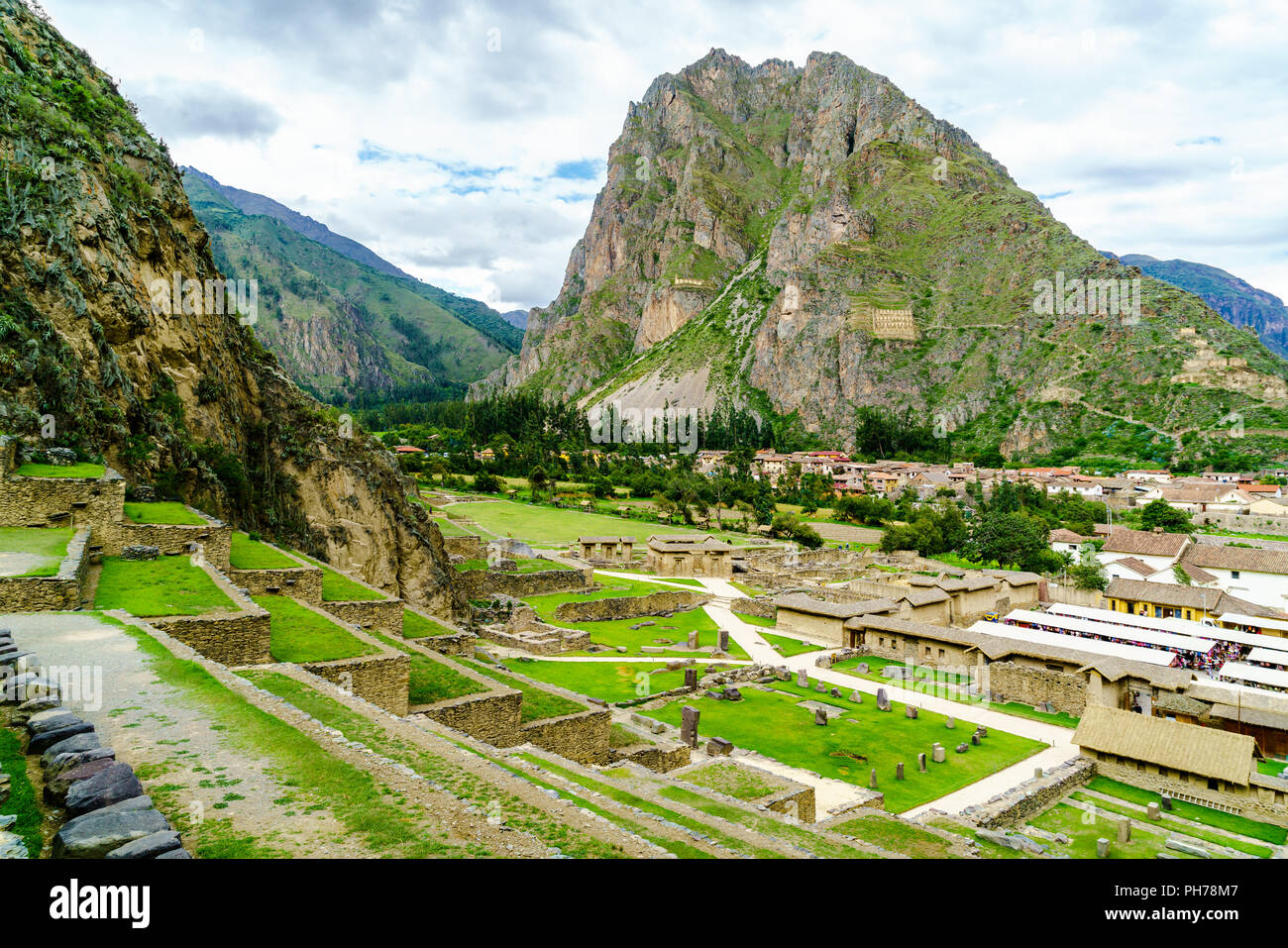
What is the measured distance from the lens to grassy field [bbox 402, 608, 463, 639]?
22234mm

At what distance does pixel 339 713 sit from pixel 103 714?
3.09 m

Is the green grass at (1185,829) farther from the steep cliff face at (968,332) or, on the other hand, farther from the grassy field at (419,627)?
the steep cliff face at (968,332)

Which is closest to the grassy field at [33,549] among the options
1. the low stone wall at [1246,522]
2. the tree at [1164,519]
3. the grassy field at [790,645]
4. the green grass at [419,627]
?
the green grass at [419,627]

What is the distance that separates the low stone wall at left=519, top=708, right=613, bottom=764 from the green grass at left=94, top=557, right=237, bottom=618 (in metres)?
7.27

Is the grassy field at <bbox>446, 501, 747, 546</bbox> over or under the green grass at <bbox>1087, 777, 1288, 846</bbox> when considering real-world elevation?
over

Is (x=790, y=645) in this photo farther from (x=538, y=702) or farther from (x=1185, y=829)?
(x=538, y=702)

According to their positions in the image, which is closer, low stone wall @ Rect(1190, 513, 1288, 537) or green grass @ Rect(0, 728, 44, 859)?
green grass @ Rect(0, 728, 44, 859)

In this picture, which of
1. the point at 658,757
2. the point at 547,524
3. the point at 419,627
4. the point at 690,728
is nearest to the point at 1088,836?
the point at 690,728

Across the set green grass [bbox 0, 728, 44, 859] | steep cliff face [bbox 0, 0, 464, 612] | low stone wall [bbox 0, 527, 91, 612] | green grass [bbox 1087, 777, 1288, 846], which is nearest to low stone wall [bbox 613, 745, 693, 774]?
low stone wall [bbox 0, 527, 91, 612]

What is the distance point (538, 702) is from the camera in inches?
712

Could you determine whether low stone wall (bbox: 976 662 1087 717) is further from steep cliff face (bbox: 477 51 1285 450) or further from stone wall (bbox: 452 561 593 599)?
steep cliff face (bbox: 477 51 1285 450)

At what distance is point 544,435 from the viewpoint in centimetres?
13212
